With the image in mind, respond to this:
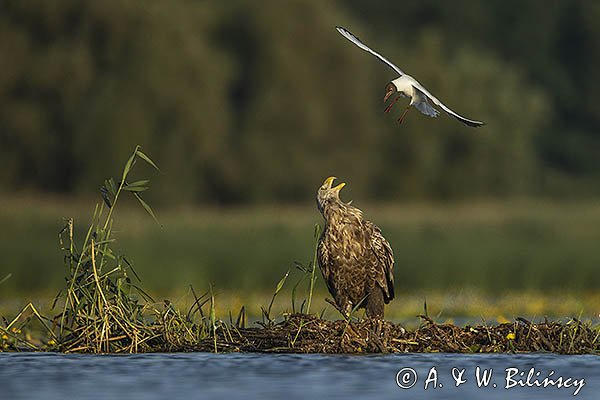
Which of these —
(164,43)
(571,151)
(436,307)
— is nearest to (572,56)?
(571,151)

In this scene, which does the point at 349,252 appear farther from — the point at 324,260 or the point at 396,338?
the point at 396,338

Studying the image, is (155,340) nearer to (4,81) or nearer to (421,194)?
(4,81)

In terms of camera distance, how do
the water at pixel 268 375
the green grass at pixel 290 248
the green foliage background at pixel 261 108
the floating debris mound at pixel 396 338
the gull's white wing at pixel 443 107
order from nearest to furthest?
the water at pixel 268 375, the gull's white wing at pixel 443 107, the floating debris mound at pixel 396 338, the green grass at pixel 290 248, the green foliage background at pixel 261 108

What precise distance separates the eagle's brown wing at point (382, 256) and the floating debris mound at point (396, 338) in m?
0.85

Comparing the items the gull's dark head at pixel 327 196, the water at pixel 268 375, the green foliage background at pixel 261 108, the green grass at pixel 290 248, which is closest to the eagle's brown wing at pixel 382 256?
the gull's dark head at pixel 327 196

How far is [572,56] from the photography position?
6119 cm

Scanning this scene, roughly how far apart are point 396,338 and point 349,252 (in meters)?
1.01

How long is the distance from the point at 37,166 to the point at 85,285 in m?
29.6

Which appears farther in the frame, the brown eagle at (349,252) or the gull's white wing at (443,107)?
the brown eagle at (349,252)

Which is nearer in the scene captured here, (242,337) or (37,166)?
(242,337)

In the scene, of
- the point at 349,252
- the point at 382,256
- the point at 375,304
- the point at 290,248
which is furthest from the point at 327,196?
the point at 290,248

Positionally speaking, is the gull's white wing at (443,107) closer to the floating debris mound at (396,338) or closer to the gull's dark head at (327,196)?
the gull's dark head at (327,196)

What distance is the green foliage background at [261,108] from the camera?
37.7m

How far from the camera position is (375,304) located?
11898mm
